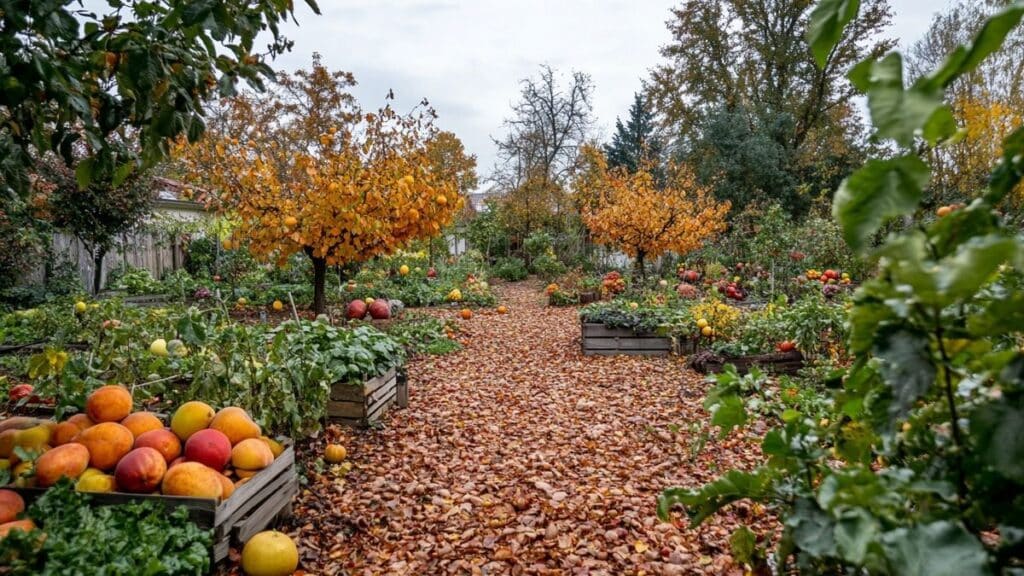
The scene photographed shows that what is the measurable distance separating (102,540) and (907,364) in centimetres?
228

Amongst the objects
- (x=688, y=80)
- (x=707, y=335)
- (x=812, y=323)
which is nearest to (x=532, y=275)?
(x=688, y=80)

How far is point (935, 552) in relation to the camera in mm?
571

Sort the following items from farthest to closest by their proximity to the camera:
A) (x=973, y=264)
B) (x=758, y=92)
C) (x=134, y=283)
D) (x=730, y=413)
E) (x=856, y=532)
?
(x=758, y=92) < (x=134, y=283) < (x=730, y=413) < (x=856, y=532) < (x=973, y=264)

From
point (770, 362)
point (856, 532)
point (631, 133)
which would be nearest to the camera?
point (856, 532)

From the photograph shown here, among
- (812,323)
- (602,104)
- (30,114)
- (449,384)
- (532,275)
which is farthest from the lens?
(602,104)

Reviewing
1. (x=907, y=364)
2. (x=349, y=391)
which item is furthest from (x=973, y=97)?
(x=907, y=364)

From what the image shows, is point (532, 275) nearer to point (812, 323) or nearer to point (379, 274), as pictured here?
point (379, 274)

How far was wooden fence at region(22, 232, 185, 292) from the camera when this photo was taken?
10016 mm

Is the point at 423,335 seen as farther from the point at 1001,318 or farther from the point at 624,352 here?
the point at 1001,318

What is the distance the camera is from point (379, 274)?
1167 centimetres

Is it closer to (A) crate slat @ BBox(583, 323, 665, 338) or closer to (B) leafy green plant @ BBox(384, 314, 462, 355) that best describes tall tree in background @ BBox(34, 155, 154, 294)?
(B) leafy green plant @ BBox(384, 314, 462, 355)

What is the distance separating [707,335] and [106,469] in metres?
5.37

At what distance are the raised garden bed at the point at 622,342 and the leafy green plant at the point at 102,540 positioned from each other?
4.91 m

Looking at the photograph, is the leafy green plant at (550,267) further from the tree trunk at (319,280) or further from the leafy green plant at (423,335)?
the tree trunk at (319,280)
